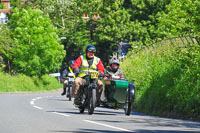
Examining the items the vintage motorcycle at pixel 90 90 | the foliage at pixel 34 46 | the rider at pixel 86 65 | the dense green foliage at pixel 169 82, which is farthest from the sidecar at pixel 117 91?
the foliage at pixel 34 46

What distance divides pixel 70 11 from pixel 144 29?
14697 millimetres

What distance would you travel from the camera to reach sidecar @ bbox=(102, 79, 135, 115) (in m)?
15.6

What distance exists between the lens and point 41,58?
54906 mm

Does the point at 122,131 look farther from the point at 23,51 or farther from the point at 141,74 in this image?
the point at 23,51

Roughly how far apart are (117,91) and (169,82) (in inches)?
135

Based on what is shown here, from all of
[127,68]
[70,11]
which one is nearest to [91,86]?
[127,68]

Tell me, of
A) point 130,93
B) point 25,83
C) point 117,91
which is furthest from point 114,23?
point 117,91

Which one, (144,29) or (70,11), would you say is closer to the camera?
(144,29)

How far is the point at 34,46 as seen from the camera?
54.8 meters

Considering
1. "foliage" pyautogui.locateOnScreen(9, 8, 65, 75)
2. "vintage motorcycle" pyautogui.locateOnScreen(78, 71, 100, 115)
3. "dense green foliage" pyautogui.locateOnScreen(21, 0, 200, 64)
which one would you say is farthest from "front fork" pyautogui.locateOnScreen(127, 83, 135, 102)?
"foliage" pyautogui.locateOnScreen(9, 8, 65, 75)

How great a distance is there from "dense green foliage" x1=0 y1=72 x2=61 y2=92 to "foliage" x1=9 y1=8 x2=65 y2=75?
1.18 metres

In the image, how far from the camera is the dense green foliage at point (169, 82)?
53.6 feet

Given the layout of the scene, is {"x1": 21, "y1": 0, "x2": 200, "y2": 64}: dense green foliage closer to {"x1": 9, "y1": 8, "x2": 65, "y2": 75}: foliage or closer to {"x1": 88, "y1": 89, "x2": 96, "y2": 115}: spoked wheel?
{"x1": 9, "y1": 8, "x2": 65, "y2": 75}: foliage

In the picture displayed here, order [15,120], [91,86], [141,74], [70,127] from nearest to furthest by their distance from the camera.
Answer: [70,127]
[15,120]
[91,86]
[141,74]
